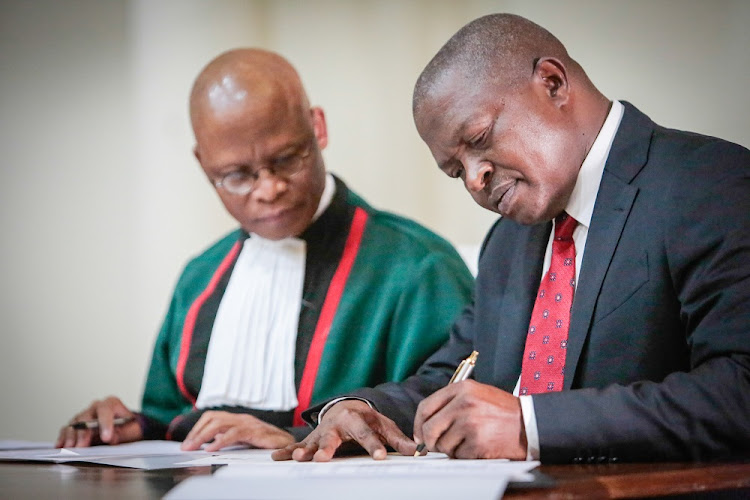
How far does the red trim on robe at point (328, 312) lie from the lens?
310 centimetres

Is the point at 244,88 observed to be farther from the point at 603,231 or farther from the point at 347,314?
the point at 603,231

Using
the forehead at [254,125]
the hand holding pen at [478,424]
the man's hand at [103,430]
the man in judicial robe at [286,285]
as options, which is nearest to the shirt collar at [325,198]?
the man in judicial robe at [286,285]

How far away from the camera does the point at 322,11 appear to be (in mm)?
4766

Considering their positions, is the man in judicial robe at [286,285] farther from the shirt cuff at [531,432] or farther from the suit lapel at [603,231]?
the shirt cuff at [531,432]

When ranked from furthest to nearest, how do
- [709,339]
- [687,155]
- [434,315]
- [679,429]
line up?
1. [434,315]
2. [687,155]
3. [709,339]
4. [679,429]

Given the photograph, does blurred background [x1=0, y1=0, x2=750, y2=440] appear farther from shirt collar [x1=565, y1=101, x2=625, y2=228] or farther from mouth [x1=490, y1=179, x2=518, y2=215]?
mouth [x1=490, y1=179, x2=518, y2=215]

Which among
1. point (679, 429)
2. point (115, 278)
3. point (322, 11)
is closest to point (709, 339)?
point (679, 429)

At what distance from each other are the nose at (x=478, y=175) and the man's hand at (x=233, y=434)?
820mm

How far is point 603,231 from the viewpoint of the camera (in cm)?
216

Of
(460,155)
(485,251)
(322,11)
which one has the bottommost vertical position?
(485,251)

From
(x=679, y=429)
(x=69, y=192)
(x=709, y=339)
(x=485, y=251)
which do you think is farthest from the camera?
(x=69, y=192)

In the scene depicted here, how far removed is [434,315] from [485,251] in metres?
0.42

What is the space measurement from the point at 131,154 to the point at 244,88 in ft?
6.72

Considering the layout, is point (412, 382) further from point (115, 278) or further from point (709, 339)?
point (115, 278)
